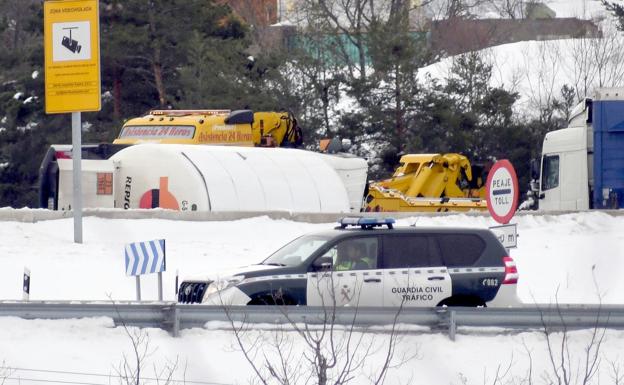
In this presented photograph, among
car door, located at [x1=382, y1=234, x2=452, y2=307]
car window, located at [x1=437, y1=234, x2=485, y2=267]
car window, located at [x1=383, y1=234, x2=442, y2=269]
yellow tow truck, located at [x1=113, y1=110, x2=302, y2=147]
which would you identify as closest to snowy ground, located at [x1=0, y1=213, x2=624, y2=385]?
car door, located at [x1=382, y1=234, x2=452, y2=307]

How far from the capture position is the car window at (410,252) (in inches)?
577

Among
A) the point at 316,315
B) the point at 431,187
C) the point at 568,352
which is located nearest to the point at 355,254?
the point at 316,315

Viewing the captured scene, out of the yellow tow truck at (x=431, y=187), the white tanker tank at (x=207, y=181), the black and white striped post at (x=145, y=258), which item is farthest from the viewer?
the yellow tow truck at (x=431, y=187)

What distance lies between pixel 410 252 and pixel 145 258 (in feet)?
13.2

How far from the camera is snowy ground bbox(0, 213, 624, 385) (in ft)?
37.9

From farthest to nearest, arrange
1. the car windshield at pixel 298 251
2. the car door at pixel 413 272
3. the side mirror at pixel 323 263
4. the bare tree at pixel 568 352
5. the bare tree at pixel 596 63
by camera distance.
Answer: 1. the bare tree at pixel 596 63
2. the car windshield at pixel 298 251
3. the car door at pixel 413 272
4. the side mirror at pixel 323 263
5. the bare tree at pixel 568 352

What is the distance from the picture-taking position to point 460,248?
49.0 ft

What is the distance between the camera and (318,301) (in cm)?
1416

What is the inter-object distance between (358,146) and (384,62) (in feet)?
10.5

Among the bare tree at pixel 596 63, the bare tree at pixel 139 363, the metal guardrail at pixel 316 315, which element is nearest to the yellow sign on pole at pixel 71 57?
the metal guardrail at pixel 316 315

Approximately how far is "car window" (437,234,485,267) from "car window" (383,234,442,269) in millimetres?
99

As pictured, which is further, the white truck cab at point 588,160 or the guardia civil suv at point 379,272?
the white truck cab at point 588,160

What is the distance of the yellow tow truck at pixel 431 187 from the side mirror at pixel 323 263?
19021mm

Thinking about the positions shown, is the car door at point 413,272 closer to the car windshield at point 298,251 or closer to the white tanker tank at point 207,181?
the car windshield at point 298,251
